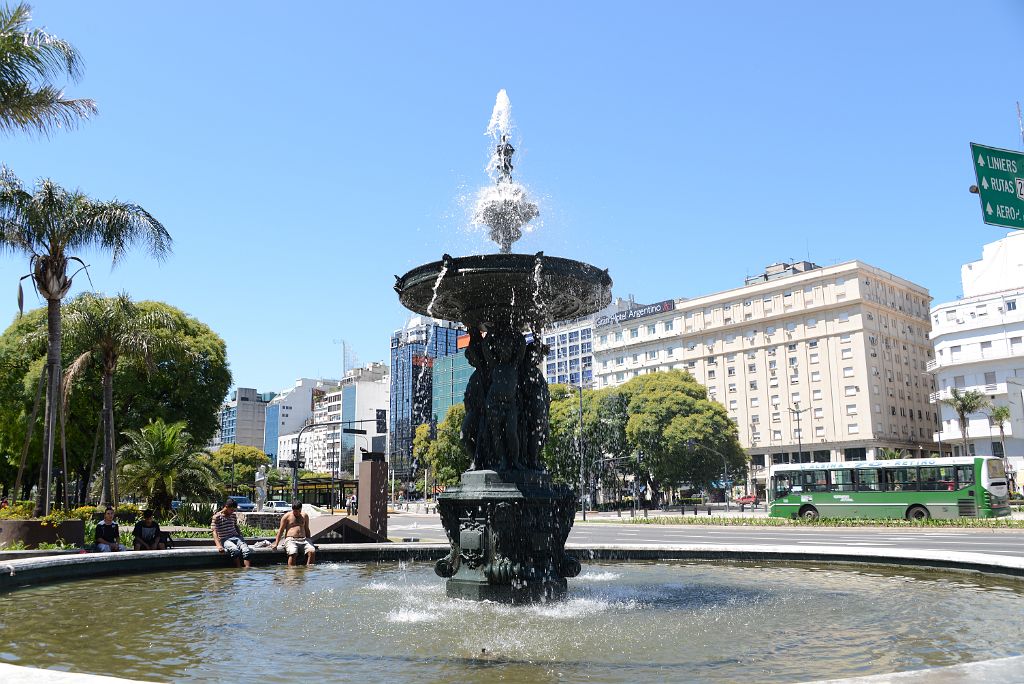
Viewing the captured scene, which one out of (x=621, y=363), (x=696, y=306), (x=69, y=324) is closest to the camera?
(x=69, y=324)

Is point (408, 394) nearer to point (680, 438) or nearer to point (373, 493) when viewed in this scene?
point (680, 438)

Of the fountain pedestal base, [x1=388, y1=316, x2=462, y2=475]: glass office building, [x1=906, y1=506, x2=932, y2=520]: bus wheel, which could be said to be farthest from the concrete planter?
[x1=388, y1=316, x2=462, y2=475]: glass office building

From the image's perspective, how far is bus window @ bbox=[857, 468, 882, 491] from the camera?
106 ft

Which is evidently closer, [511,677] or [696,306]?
[511,677]

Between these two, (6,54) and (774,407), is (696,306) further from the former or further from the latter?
(6,54)

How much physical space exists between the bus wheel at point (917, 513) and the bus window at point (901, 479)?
773 mm

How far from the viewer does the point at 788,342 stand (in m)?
76.8

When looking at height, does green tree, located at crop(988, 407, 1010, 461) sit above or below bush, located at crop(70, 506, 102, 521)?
above

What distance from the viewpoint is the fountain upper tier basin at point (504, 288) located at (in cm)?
926

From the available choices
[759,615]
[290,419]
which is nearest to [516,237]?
[759,615]

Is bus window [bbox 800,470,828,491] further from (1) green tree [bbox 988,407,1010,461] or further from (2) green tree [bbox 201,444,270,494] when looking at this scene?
(2) green tree [bbox 201,444,270,494]

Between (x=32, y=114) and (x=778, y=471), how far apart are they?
31.6 metres

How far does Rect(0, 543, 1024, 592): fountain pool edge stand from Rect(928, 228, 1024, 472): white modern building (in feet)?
190

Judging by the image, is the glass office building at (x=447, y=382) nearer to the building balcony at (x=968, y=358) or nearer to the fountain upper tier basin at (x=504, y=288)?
the building balcony at (x=968, y=358)
